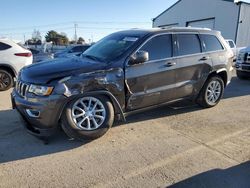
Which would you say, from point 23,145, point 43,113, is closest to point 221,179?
point 43,113

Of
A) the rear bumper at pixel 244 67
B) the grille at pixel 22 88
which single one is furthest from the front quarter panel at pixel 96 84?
the rear bumper at pixel 244 67

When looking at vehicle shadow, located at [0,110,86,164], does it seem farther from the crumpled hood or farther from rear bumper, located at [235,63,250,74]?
rear bumper, located at [235,63,250,74]

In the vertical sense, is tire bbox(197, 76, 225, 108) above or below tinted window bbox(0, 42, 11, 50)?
below

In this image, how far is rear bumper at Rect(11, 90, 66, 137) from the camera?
3984 millimetres

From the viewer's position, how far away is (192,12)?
26.5 metres

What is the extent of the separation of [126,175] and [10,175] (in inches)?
58.1

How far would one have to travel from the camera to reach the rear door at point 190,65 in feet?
17.9

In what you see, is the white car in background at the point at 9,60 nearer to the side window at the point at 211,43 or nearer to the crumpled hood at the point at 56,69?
the crumpled hood at the point at 56,69

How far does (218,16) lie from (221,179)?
22921mm

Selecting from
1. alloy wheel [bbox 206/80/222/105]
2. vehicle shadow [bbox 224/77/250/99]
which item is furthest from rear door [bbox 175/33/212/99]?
vehicle shadow [bbox 224/77/250/99]

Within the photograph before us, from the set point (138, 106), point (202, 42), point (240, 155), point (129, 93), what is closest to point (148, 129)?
point (138, 106)

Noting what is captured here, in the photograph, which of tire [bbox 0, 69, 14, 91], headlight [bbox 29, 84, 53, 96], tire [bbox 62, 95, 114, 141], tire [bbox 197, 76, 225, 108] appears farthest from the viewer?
tire [bbox 0, 69, 14, 91]

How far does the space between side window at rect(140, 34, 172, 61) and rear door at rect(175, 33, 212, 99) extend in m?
0.24

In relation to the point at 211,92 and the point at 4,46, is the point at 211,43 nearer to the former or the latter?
the point at 211,92
